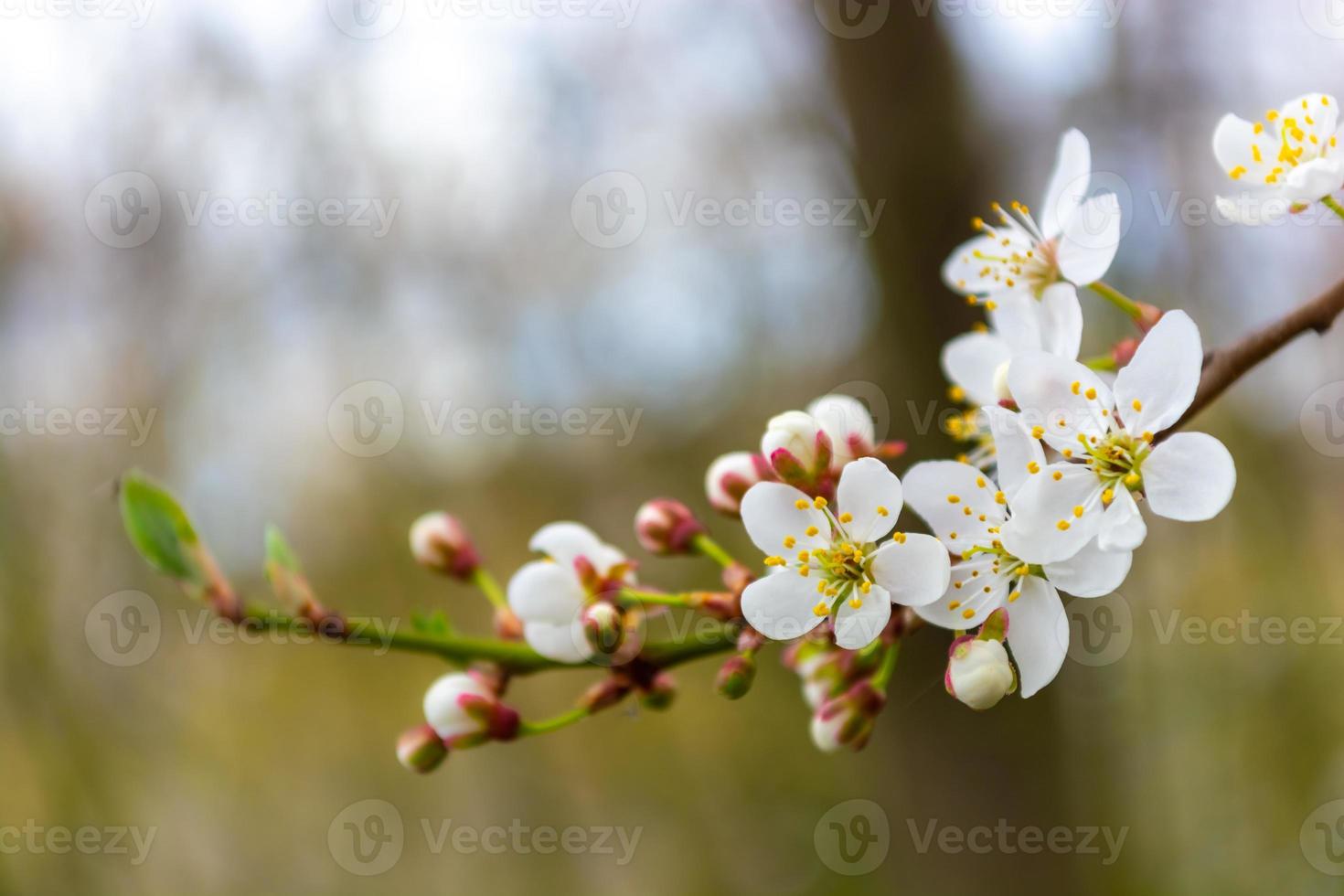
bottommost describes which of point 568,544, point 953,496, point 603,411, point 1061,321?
point 603,411

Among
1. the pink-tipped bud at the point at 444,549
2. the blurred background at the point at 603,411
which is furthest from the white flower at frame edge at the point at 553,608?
the blurred background at the point at 603,411

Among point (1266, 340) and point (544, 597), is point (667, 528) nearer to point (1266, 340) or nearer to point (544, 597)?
point (544, 597)

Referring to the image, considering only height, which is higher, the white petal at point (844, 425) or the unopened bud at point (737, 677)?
the white petal at point (844, 425)

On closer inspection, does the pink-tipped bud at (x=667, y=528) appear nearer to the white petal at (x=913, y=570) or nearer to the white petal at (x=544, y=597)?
the white petal at (x=544, y=597)

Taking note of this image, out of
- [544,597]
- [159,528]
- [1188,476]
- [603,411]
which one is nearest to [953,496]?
[1188,476]

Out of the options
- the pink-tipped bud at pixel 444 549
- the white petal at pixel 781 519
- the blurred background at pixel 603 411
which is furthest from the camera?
the blurred background at pixel 603 411

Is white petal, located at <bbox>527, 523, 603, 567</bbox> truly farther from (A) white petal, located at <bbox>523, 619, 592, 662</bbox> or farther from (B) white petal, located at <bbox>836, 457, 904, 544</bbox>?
(B) white petal, located at <bbox>836, 457, 904, 544</bbox>
